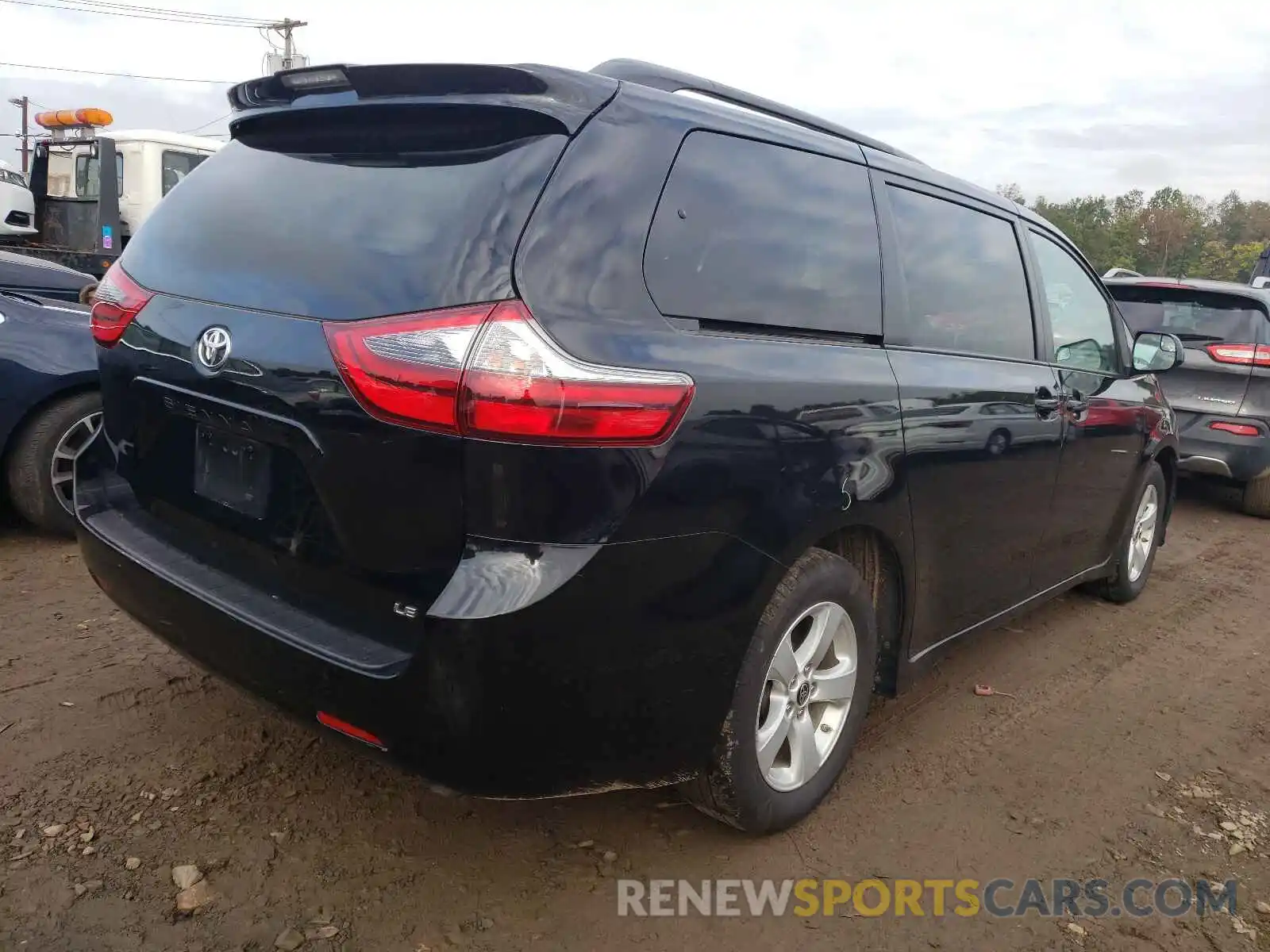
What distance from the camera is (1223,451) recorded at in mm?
6629

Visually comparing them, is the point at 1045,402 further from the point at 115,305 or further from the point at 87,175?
the point at 87,175

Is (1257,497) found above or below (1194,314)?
below

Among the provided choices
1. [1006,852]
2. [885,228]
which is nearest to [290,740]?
[1006,852]

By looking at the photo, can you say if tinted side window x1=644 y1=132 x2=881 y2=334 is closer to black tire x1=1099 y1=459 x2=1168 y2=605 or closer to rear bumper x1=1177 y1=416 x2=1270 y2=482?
black tire x1=1099 y1=459 x2=1168 y2=605

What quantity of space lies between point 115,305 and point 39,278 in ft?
8.88

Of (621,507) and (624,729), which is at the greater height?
(621,507)

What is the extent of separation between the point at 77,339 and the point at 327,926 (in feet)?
10.5

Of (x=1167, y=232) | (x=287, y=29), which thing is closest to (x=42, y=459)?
(x=287, y=29)

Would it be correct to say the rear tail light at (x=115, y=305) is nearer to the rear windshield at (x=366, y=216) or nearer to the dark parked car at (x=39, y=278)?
the rear windshield at (x=366, y=216)

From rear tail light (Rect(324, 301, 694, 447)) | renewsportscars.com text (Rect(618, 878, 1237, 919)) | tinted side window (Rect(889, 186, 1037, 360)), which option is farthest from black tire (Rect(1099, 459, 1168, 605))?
rear tail light (Rect(324, 301, 694, 447))

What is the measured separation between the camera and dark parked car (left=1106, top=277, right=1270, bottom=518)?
259 inches

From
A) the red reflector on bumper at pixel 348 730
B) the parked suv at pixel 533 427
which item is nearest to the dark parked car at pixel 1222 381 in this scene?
the parked suv at pixel 533 427

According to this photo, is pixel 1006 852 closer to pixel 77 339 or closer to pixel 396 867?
pixel 396 867

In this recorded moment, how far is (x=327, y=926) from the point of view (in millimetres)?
2121
